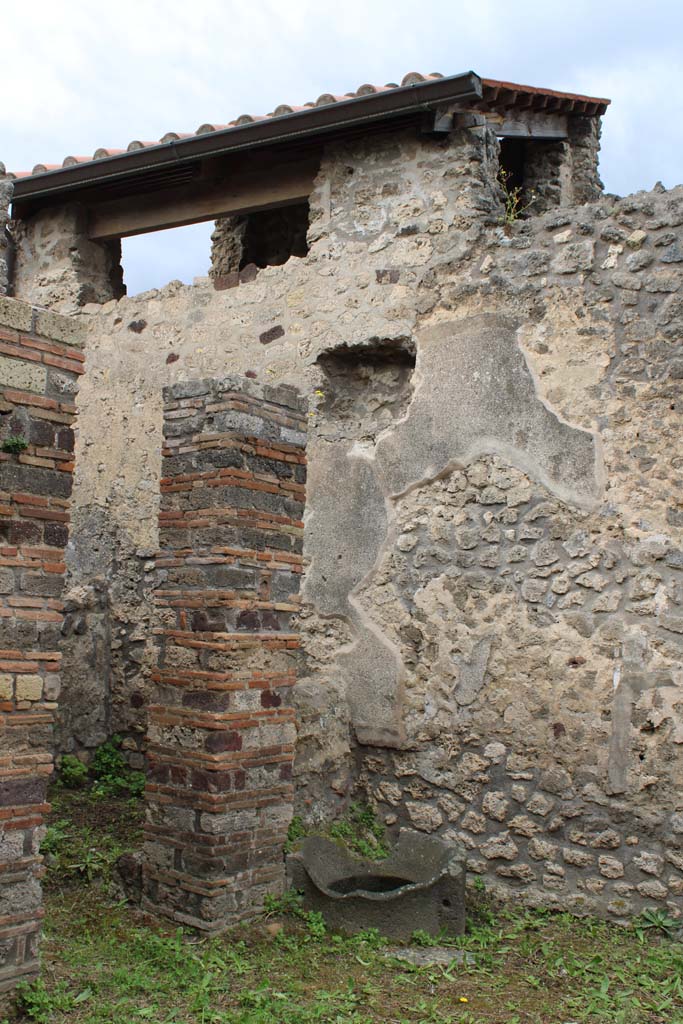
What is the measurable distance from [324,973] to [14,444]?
2.71 meters

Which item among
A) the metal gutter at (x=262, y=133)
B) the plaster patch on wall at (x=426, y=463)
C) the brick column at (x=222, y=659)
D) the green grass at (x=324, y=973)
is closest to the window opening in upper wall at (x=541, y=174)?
the metal gutter at (x=262, y=133)

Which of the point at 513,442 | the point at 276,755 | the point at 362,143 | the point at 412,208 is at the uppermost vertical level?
the point at 362,143

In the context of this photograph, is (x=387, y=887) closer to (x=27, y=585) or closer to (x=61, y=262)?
(x=27, y=585)

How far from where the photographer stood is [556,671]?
5438mm

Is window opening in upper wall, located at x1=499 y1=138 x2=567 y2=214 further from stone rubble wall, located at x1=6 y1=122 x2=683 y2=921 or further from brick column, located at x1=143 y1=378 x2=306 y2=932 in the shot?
brick column, located at x1=143 y1=378 x2=306 y2=932

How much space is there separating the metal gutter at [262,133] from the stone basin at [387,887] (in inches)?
176

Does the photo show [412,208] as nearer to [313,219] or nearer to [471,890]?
[313,219]

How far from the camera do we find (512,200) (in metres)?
6.96

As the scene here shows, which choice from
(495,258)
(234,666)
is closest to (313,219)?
(495,258)

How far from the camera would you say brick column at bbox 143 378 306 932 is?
493cm

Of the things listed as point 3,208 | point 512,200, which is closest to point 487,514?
point 512,200

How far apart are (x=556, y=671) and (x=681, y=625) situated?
0.72 meters

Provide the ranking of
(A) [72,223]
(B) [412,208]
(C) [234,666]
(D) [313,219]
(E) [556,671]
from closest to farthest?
(C) [234,666] < (E) [556,671] < (B) [412,208] < (D) [313,219] < (A) [72,223]

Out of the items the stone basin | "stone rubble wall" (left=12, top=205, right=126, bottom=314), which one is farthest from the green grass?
"stone rubble wall" (left=12, top=205, right=126, bottom=314)
